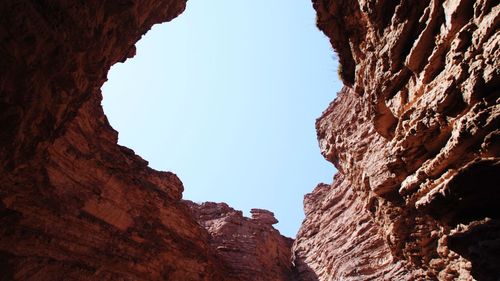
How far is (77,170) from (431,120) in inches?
565

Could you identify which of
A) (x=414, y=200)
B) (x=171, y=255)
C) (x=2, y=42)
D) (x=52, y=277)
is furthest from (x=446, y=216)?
(x=171, y=255)

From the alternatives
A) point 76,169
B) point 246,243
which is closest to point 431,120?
point 76,169

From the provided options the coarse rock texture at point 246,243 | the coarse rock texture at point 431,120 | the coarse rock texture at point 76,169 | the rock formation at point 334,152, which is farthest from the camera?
the coarse rock texture at point 246,243

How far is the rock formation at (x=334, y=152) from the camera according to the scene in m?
7.04

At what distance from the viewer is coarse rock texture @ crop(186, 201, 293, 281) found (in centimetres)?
3026

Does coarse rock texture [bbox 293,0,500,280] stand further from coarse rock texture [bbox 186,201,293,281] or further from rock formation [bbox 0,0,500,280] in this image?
coarse rock texture [bbox 186,201,293,281]

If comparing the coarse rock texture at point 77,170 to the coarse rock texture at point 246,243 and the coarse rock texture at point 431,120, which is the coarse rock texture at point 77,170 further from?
the coarse rock texture at point 431,120

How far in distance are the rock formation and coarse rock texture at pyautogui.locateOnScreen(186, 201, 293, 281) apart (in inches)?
258

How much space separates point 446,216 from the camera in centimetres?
884

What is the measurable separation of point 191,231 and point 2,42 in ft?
62.4

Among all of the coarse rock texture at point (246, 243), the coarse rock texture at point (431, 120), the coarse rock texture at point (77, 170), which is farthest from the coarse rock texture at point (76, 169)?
the coarse rock texture at point (246, 243)

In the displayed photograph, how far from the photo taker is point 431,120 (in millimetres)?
8953

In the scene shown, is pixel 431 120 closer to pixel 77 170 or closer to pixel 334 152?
pixel 77 170

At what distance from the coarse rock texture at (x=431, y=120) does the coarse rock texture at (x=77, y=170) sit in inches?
263
